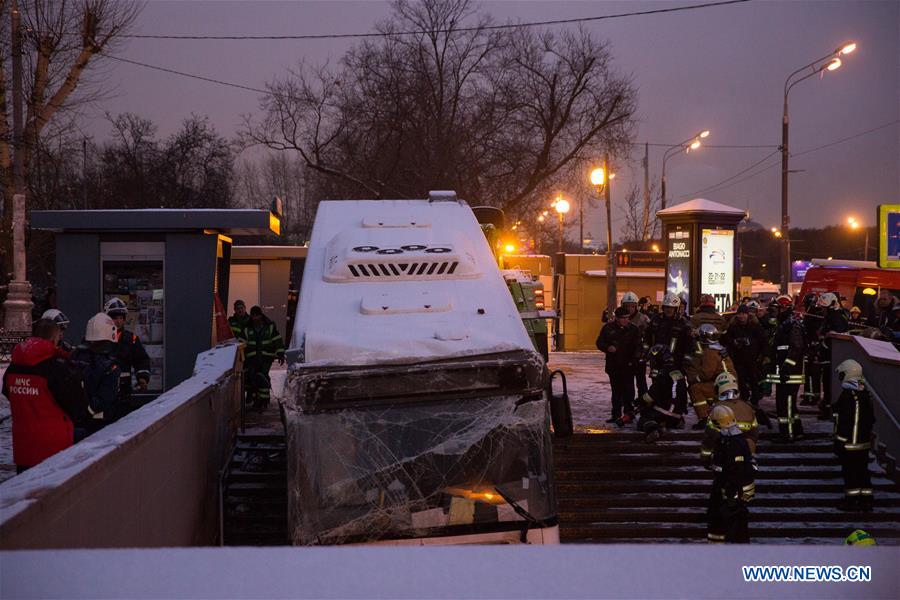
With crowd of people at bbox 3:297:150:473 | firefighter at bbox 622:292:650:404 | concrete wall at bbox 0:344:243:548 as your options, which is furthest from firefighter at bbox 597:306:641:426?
crowd of people at bbox 3:297:150:473

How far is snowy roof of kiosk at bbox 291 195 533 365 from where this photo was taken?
5.95 meters

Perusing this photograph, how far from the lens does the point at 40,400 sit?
712 cm

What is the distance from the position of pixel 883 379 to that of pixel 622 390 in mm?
3554

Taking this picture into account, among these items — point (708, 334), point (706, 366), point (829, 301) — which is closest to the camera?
point (708, 334)

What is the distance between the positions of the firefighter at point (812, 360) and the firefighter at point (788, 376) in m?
1.95

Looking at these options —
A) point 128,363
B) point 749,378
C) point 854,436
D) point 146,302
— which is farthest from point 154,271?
point 854,436

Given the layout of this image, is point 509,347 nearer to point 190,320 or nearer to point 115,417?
point 115,417

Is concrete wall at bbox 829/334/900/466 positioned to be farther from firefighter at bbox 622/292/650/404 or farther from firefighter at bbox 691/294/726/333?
firefighter at bbox 622/292/650/404

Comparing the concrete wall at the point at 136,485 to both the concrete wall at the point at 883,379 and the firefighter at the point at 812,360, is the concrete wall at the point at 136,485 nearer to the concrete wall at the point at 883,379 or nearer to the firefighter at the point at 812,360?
the concrete wall at the point at 883,379

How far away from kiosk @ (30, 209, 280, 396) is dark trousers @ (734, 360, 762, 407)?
7.72 meters

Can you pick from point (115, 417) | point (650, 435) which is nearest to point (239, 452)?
point (115, 417)

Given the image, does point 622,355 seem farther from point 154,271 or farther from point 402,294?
point 402,294

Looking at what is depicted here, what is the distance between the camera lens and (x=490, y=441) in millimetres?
5895

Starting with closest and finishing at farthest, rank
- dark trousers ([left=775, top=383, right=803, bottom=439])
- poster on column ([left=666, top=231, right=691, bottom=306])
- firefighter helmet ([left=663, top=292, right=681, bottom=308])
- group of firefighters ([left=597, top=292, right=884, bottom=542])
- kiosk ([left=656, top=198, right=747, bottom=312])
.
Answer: group of firefighters ([left=597, top=292, right=884, bottom=542]) < dark trousers ([left=775, top=383, right=803, bottom=439]) < firefighter helmet ([left=663, top=292, right=681, bottom=308]) < kiosk ([left=656, top=198, right=747, bottom=312]) < poster on column ([left=666, top=231, right=691, bottom=306])
